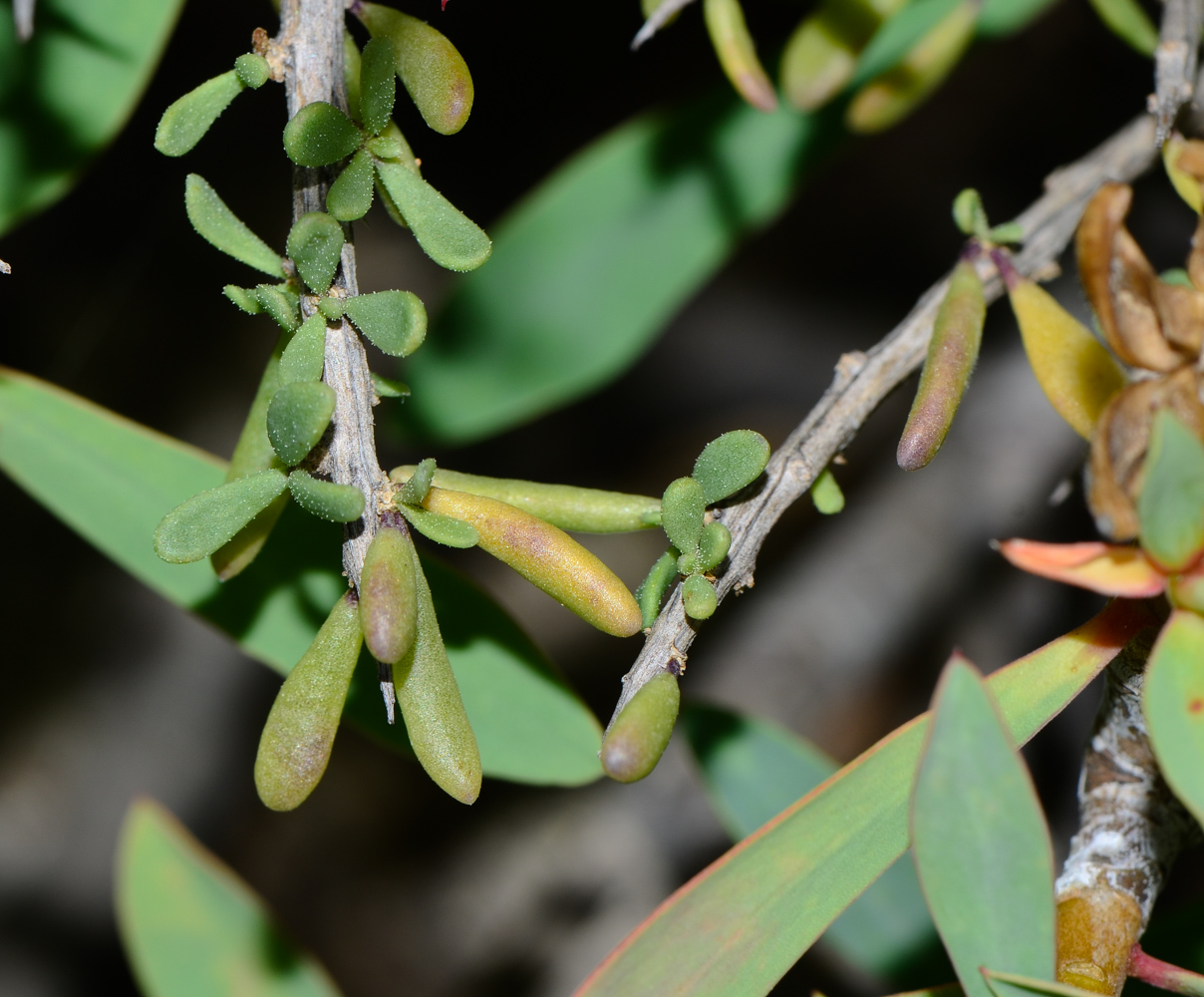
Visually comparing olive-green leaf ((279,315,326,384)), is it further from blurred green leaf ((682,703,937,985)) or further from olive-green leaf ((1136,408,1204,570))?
blurred green leaf ((682,703,937,985))

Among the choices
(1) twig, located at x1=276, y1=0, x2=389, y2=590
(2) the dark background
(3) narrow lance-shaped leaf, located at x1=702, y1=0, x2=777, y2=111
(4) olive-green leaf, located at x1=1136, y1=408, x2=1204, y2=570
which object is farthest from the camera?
(2) the dark background

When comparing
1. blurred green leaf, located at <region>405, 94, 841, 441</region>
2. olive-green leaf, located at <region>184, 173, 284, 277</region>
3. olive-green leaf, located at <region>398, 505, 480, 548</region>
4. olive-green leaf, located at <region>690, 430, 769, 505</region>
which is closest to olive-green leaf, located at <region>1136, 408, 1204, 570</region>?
olive-green leaf, located at <region>690, 430, 769, 505</region>

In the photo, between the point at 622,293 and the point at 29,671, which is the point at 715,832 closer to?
the point at 622,293

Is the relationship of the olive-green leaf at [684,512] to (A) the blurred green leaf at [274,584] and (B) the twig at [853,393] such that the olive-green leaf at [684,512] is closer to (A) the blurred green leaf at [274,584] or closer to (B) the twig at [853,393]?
(B) the twig at [853,393]

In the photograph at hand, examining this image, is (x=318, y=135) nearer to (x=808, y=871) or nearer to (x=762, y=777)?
(x=808, y=871)

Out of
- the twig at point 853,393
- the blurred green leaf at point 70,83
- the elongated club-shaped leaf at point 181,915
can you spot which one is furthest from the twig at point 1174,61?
the elongated club-shaped leaf at point 181,915

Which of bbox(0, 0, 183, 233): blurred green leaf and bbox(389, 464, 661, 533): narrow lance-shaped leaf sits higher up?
bbox(0, 0, 183, 233): blurred green leaf

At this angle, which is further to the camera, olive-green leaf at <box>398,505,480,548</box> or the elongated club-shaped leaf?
the elongated club-shaped leaf

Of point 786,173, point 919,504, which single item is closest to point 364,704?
point 786,173
